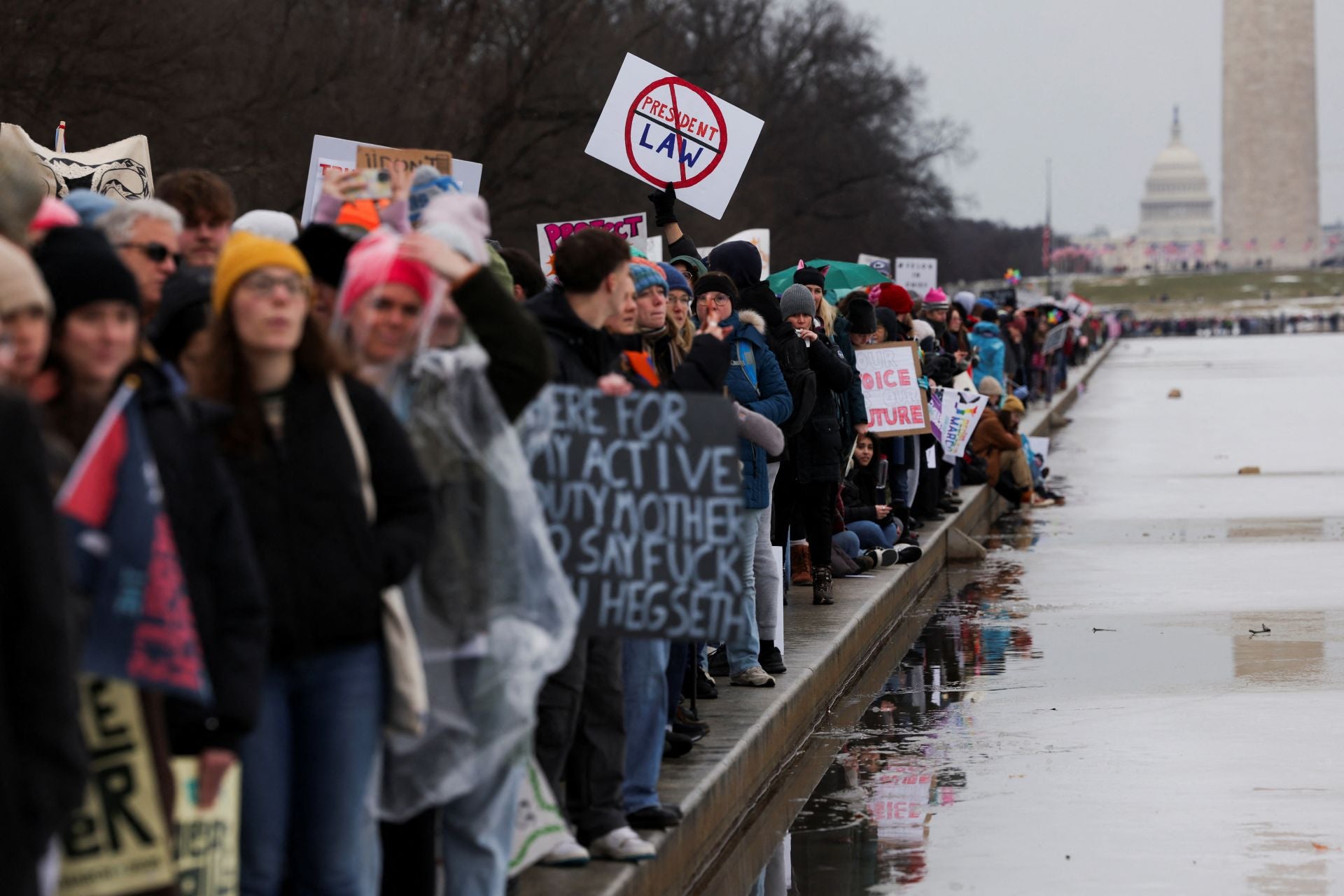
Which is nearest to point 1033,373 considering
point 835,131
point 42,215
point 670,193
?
point 835,131

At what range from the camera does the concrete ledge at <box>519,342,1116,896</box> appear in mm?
6305

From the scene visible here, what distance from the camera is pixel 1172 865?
276 inches

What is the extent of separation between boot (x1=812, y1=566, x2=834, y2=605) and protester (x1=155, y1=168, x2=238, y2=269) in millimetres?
6596

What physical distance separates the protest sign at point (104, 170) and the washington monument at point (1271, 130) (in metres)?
133

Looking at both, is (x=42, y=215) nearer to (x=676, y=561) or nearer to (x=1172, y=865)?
(x=676, y=561)

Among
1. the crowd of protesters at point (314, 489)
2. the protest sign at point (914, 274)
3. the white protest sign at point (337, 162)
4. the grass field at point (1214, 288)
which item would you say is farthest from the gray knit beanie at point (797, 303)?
the grass field at point (1214, 288)

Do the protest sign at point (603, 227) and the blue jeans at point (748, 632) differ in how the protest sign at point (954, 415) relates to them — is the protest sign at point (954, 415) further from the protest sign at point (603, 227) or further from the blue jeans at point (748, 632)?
the blue jeans at point (748, 632)

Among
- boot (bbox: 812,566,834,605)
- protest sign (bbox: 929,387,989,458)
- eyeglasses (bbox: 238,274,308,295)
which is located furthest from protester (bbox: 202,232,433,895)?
protest sign (bbox: 929,387,989,458)

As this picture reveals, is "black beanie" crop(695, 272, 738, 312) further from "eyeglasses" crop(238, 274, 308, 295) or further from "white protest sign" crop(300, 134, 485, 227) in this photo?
"eyeglasses" crop(238, 274, 308, 295)

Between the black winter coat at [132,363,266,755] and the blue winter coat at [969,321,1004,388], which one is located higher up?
the blue winter coat at [969,321,1004,388]

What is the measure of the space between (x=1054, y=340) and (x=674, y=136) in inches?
1241

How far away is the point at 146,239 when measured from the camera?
206 inches

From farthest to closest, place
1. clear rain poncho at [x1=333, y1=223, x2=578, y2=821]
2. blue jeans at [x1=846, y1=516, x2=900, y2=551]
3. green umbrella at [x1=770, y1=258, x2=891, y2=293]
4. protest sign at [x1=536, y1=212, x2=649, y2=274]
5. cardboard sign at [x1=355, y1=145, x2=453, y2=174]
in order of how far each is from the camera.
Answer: green umbrella at [x1=770, y1=258, x2=891, y2=293] → blue jeans at [x1=846, y1=516, x2=900, y2=551] → protest sign at [x1=536, y1=212, x2=649, y2=274] → cardboard sign at [x1=355, y1=145, x2=453, y2=174] → clear rain poncho at [x1=333, y1=223, x2=578, y2=821]

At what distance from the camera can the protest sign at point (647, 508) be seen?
6.18 m
